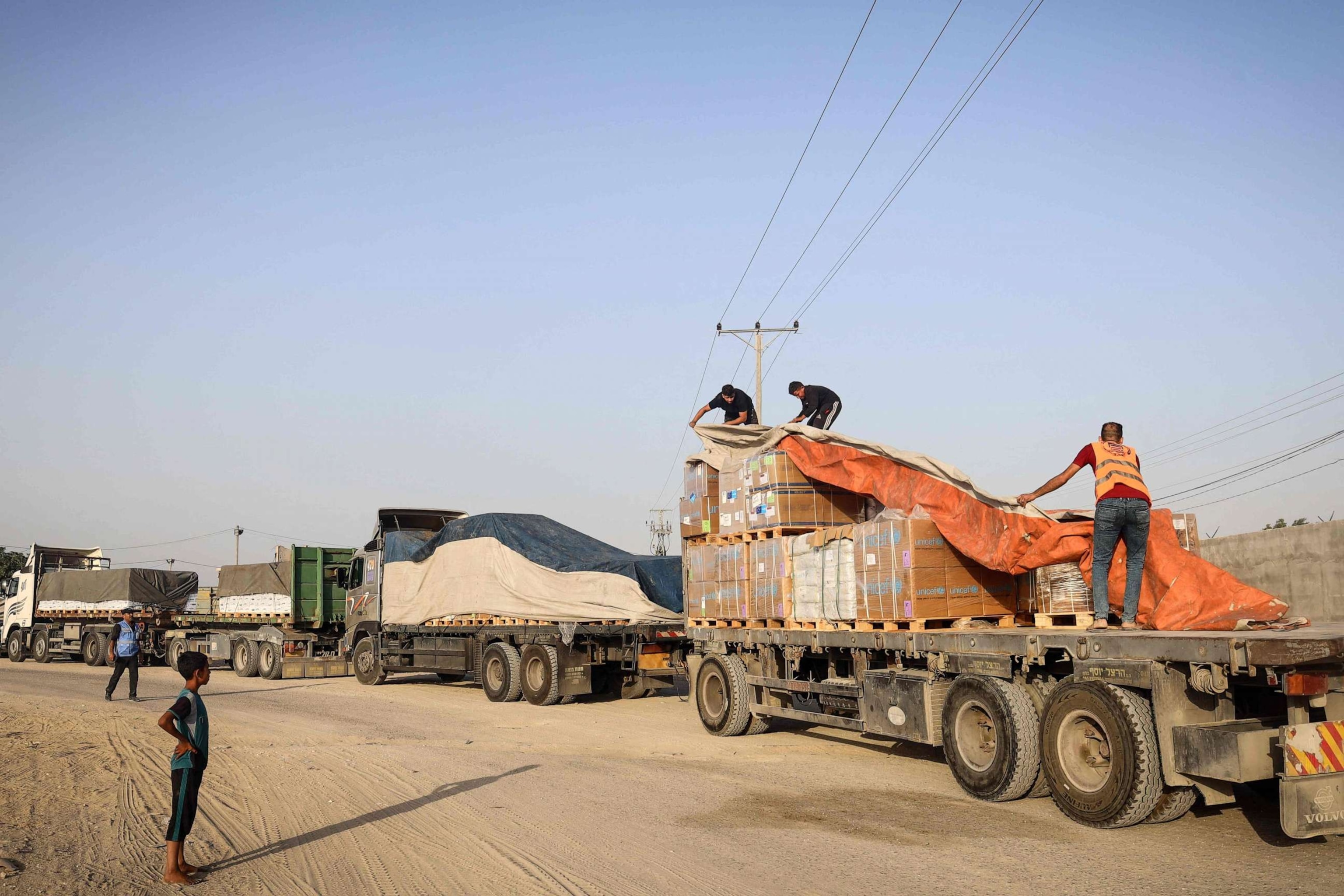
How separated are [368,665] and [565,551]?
693 cm

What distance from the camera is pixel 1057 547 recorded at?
9.25 metres

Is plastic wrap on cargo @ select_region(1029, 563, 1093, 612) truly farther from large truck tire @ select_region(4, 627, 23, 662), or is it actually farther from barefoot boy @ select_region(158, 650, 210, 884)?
large truck tire @ select_region(4, 627, 23, 662)

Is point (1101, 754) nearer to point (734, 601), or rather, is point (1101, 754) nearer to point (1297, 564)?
point (734, 601)

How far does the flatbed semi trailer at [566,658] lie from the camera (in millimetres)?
17625

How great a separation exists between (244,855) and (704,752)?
6104 millimetres

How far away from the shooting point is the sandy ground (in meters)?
6.59

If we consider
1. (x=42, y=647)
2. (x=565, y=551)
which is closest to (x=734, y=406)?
(x=565, y=551)

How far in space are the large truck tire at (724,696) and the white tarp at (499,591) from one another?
3586 millimetres

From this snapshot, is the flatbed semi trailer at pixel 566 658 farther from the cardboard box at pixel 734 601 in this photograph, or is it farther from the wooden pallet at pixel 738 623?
the cardboard box at pixel 734 601

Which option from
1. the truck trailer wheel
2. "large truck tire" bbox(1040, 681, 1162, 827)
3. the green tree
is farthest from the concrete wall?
the green tree

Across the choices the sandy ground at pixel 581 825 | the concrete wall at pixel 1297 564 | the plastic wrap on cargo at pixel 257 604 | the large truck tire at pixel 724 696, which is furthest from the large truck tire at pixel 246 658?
the concrete wall at pixel 1297 564

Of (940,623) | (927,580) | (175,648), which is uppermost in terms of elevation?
(927,580)

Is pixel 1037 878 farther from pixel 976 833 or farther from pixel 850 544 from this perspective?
pixel 850 544

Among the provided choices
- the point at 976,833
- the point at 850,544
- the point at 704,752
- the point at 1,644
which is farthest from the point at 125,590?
the point at 976,833
